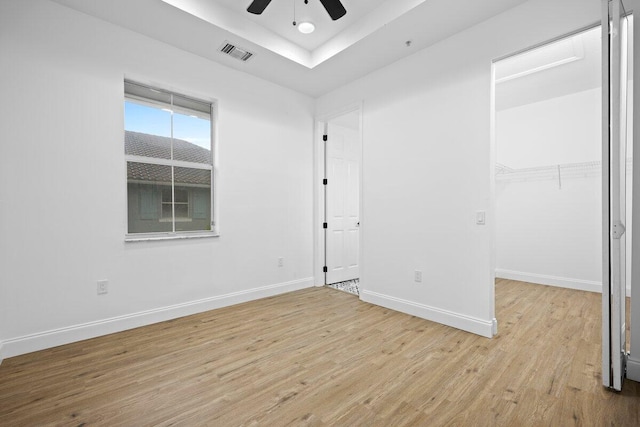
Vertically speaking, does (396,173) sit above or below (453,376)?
above

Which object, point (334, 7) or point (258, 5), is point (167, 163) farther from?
point (334, 7)

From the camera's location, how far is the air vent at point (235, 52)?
3102 mm

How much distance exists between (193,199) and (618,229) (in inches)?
143

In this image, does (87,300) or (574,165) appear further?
(574,165)

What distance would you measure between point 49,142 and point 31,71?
1.86 feet

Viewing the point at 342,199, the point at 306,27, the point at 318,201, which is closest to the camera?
the point at 306,27

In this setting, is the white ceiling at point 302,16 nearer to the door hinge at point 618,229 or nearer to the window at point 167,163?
the window at point 167,163

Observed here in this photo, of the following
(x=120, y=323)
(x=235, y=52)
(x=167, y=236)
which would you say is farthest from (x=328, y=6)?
(x=120, y=323)

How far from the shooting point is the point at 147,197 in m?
3.05

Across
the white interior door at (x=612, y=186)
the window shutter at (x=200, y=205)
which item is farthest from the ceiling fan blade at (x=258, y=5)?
the white interior door at (x=612, y=186)

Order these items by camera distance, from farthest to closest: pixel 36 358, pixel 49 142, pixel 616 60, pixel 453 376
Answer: pixel 49 142 < pixel 36 358 < pixel 453 376 < pixel 616 60

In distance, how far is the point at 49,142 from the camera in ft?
8.05

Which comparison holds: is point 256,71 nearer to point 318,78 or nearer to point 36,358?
point 318,78

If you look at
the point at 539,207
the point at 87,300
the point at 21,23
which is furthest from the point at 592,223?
the point at 21,23
